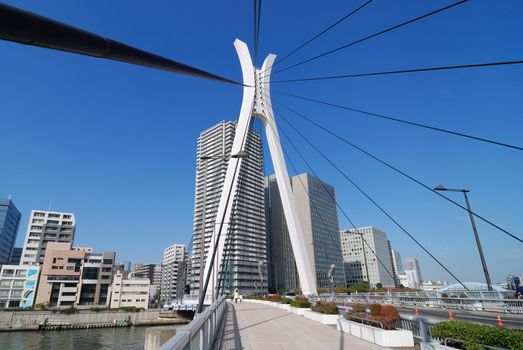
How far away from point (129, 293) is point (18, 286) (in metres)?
22.2

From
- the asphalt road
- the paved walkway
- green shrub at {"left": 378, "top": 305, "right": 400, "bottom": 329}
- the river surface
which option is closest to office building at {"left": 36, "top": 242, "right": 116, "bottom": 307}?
the river surface

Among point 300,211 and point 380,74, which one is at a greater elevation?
point 300,211

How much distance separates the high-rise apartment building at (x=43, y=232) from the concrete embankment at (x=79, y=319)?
33.8 meters

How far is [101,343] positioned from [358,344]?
49777 millimetres

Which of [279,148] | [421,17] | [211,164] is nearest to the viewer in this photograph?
[421,17]

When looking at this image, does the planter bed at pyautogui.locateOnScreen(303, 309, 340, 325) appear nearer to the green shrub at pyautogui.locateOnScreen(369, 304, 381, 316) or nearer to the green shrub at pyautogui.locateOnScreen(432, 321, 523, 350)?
the green shrub at pyautogui.locateOnScreen(369, 304, 381, 316)

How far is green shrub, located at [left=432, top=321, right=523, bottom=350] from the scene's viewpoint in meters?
5.21

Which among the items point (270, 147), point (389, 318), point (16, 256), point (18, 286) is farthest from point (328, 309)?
point (16, 256)

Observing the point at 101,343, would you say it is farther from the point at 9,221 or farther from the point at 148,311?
the point at 9,221

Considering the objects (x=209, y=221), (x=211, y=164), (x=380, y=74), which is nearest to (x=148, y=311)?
(x=209, y=221)

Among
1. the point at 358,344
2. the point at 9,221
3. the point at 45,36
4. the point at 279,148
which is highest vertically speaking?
the point at 9,221

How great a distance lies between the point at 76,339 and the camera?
4866cm

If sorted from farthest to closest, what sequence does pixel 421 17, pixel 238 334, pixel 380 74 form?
pixel 238 334, pixel 380 74, pixel 421 17

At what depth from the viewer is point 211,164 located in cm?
10588
